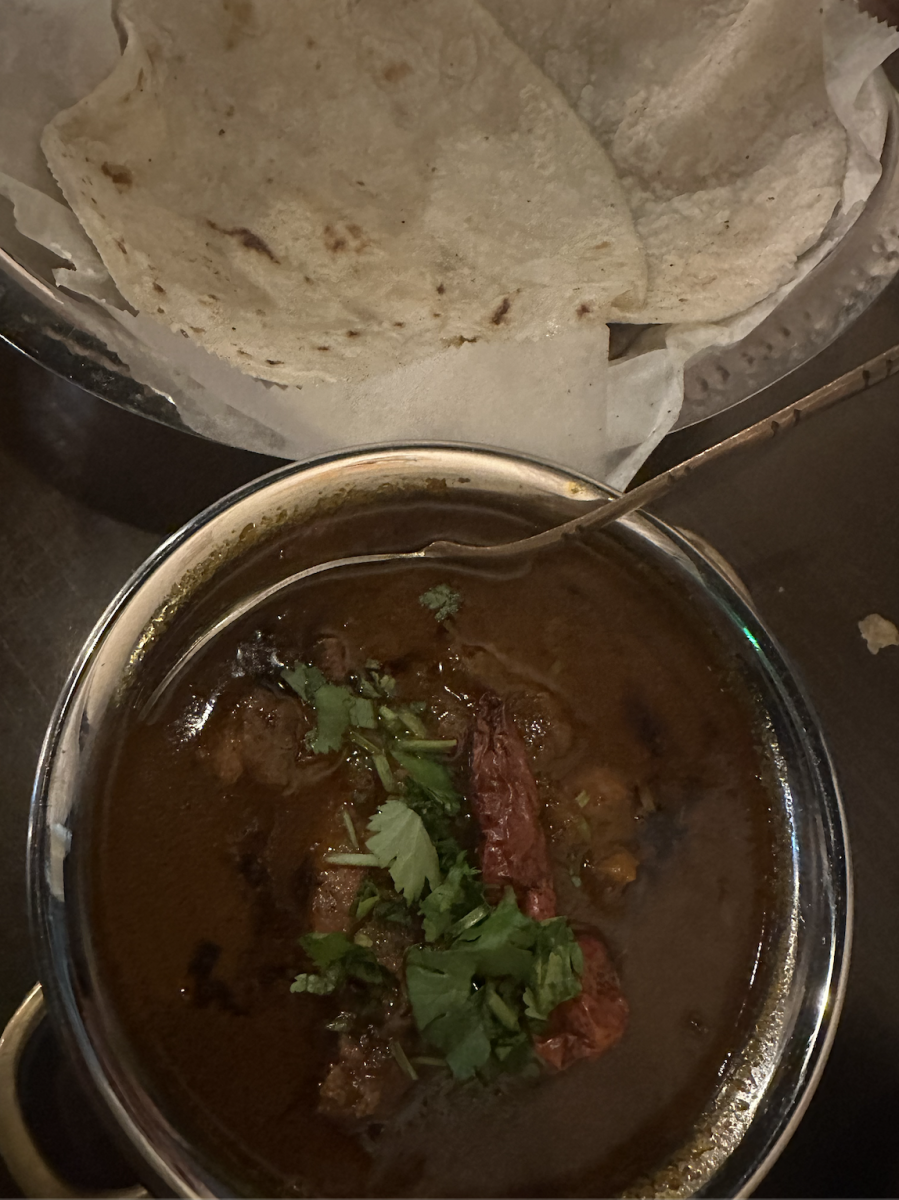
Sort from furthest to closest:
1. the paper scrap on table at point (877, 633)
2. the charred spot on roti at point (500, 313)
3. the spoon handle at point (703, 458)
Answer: the paper scrap on table at point (877, 633)
the charred spot on roti at point (500, 313)
the spoon handle at point (703, 458)

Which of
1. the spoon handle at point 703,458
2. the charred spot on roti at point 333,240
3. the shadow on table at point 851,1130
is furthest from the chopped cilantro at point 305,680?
the shadow on table at point 851,1130

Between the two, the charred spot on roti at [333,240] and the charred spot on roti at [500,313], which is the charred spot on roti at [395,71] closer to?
the charred spot on roti at [333,240]

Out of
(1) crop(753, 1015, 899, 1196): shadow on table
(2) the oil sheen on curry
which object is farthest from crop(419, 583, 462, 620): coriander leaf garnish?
(1) crop(753, 1015, 899, 1196): shadow on table

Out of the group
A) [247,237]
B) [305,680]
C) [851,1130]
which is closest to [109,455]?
[247,237]

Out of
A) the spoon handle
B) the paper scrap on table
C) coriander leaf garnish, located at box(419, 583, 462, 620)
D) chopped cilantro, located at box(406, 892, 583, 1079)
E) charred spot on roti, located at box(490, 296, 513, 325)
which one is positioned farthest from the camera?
the paper scrap on table

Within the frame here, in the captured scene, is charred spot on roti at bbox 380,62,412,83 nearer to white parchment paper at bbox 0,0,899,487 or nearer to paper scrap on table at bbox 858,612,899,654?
white parchment paper at bbox 0,0,899,487

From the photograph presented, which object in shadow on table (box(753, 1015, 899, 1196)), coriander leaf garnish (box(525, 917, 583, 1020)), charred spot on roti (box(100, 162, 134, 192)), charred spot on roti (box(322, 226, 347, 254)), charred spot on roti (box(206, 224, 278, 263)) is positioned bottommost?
shadow on table (box(753, 1015, 899, 1196))
